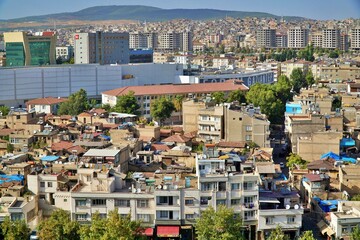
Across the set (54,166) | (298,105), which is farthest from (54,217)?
(298,105)

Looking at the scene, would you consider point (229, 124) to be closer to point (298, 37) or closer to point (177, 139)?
point (177, 139)

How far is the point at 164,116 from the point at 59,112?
2.49 metres

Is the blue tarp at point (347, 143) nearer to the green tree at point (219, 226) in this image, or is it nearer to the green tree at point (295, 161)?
the green tree at point (295, 161)

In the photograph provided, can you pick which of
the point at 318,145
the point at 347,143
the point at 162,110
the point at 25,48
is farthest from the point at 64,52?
the point at 318,145

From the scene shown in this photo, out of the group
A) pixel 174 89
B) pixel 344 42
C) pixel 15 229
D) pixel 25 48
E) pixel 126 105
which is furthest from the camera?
pixel 344 42

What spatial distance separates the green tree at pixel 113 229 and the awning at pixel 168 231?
25cm

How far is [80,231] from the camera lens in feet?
19.4

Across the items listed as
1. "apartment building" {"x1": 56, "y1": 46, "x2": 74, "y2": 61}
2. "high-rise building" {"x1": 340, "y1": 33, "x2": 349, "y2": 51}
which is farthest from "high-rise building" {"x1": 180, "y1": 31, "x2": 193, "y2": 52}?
"apartment building" {"x1": 56, "y1": 46, "x2": 74, "y2": 61}

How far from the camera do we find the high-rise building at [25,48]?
2236 cm

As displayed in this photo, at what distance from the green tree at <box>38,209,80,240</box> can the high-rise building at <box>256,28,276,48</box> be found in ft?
127

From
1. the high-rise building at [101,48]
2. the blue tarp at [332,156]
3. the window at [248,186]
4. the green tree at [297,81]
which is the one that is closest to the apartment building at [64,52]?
the high-rise building at [101,48]

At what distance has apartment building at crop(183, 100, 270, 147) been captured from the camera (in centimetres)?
1081

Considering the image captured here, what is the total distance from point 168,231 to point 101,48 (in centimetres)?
1893

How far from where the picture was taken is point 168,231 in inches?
249
